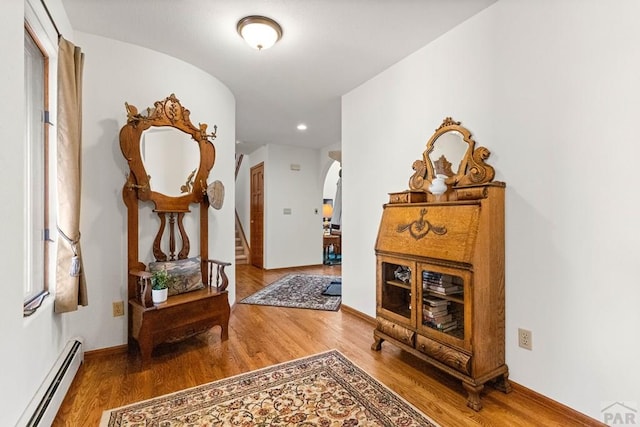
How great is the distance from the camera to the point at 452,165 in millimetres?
2266

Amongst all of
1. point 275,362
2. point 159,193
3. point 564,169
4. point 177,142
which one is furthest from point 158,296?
point 564,169

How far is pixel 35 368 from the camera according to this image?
1512 millimetres

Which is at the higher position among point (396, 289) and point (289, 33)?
point (289, 33)

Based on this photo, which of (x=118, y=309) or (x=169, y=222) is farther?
(x=169, y=222)

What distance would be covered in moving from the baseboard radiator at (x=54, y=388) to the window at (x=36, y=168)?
442mm

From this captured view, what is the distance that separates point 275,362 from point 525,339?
170cm

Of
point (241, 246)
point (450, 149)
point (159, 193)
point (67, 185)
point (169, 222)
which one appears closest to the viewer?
point (67, 185)

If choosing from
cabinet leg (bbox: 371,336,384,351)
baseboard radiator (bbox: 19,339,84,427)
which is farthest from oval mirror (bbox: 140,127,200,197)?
cabinet leg (bbox: 371,336,384,351)

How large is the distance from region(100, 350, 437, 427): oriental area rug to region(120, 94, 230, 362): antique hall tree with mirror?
61 cm

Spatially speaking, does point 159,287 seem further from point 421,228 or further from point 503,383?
point 503,383

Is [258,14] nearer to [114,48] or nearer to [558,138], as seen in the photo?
[114,48]

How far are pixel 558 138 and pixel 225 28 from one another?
237 centimetres

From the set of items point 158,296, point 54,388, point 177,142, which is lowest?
point 54,388

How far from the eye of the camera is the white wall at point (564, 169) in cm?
147
